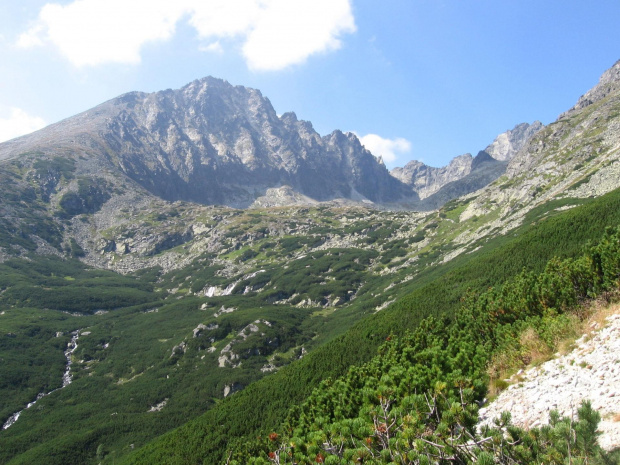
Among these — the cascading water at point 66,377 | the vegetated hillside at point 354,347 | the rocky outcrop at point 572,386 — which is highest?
the cascading water at point 66,377

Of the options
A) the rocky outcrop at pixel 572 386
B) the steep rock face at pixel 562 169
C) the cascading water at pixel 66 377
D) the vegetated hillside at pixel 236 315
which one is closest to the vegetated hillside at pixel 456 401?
the rocky outcrop at pixel 572 386

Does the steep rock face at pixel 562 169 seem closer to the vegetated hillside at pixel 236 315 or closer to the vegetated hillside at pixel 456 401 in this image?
the vegetated hillside at pixel 236 315

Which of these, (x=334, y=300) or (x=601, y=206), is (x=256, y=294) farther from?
(x=601, y=206)

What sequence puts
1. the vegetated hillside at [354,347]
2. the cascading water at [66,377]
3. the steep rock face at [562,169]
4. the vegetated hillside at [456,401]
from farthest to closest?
the steep rock face at [562,169] → the cascading water at [66,377] → the vegetated hillside at [354,347] → the vegetated hillside at [456,401]

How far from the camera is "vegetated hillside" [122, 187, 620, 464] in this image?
47.1m

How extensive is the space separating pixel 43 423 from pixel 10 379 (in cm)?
2524

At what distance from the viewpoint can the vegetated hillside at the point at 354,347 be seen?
47.1 m

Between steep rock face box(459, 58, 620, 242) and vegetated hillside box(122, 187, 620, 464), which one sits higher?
steep rock face box(459, 58, 620, 242)

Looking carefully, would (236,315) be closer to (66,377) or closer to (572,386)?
(66,377)

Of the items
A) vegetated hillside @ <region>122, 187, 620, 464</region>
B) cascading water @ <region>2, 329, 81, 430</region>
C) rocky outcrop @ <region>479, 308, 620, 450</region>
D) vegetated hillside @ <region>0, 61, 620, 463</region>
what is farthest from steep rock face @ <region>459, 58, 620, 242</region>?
cascading water @ <region>2, 329, 81, 430</region>

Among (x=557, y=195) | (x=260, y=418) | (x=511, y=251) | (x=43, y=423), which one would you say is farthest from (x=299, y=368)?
(x=557, y=195)

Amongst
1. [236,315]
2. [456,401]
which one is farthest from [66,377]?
[456,401]

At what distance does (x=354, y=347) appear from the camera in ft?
187

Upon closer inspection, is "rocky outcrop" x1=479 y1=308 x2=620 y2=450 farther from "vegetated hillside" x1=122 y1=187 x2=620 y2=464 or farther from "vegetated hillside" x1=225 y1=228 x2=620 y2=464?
"vegetated hillside" x1=122 y1=187 x2=620 y2=464
